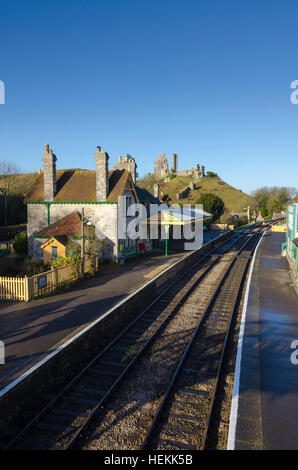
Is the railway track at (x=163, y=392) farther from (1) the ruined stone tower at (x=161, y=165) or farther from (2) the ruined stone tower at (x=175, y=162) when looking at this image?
(2) the ruined stone tower at (x=175, y=162)

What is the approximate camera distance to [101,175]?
81.7ft

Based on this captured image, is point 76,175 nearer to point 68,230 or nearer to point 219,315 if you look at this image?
point 68,230

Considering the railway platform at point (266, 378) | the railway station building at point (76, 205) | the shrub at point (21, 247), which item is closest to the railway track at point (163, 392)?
the railway platform at point (266, 378)

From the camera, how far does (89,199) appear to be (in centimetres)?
2534

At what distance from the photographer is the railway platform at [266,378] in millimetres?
6875

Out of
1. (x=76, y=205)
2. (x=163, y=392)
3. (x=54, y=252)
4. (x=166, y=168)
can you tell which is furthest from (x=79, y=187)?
(x=166, y=168)

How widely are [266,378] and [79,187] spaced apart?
21150 mm

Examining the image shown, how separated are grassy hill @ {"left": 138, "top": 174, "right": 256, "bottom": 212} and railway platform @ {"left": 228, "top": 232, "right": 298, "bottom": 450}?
8641 cm

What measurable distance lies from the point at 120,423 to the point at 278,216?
95236 mm

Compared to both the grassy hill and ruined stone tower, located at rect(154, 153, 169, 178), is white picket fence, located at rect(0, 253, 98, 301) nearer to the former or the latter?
the grassy hill

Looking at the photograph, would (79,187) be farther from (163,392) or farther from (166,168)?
(166,168)

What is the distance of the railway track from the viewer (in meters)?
7.18
